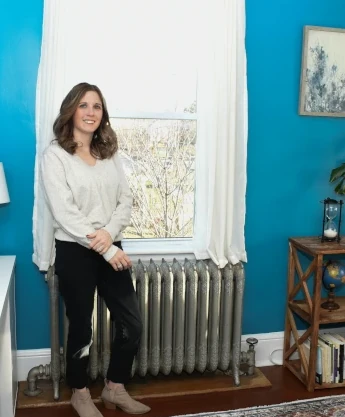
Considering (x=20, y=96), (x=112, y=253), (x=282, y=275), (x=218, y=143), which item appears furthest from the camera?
(x=282, y=275)

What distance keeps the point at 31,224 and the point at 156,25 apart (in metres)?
1.27

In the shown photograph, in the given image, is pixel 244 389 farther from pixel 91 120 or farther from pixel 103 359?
pixel 91 120

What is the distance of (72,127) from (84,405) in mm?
1337

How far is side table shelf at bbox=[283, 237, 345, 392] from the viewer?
268 cm

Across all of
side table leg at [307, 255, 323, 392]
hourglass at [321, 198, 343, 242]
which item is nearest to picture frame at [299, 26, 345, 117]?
hourglass at [321, 198, 343, 242]

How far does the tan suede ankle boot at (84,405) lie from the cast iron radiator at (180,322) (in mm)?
205

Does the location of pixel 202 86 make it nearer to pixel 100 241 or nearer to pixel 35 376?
pixel 100 241

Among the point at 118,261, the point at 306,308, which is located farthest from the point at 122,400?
the point at 306,308

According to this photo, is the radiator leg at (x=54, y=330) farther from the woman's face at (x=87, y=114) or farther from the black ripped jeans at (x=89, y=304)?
the woman's face at (x=87, y=114)

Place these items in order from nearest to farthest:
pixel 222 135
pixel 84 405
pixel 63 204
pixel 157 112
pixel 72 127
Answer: pixel 63 204 < pixel 72 127 < pixel 84 405 < pixel 222 135 < pixel 157 112

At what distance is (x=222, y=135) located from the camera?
266 cm

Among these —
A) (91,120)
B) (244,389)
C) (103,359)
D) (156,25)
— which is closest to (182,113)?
(156,25)

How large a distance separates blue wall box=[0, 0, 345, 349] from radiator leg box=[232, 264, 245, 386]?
0.27m

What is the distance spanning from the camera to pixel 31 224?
2.62 m
